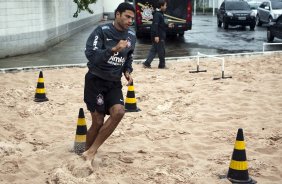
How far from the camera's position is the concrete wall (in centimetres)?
1467

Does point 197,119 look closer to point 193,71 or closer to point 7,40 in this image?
point 193,71

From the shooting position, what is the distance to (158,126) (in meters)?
7.36

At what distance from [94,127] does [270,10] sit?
22993 millimetres

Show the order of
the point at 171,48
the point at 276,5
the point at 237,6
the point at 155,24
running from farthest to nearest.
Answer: the point at 237,6 < the point at 276,5 < the point at 171,48 < the point at 155,24

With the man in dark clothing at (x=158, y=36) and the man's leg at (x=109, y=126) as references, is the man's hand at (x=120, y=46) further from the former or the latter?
the man in dark clothing at (x=158, y=36)

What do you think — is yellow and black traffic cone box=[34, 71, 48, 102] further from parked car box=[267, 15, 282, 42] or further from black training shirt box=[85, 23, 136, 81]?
parked car box=[267, 15, 282, 42]

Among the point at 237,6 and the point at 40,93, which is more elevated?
the point at 237,6

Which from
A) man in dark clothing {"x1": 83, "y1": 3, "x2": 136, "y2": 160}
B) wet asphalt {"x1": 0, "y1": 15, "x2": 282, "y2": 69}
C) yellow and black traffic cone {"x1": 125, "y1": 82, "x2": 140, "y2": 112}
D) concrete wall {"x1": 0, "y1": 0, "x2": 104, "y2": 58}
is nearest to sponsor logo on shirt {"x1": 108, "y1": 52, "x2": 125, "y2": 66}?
man in dark clothing {"x1": 83, "y1": 3, "x2": 136, "y2": 160}

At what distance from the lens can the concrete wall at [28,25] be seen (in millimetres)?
14672

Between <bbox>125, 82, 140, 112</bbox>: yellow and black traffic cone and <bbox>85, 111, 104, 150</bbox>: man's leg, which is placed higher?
<bbox>85, 111, 104, 150</bbox>: man's leg

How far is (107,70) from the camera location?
17.0 feet

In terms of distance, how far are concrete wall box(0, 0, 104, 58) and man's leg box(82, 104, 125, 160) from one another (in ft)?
33.2

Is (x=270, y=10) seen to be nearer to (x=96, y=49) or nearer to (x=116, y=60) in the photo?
(x=116, y=60)

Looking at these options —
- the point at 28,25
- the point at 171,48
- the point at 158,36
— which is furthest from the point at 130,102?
the point at 171,48
